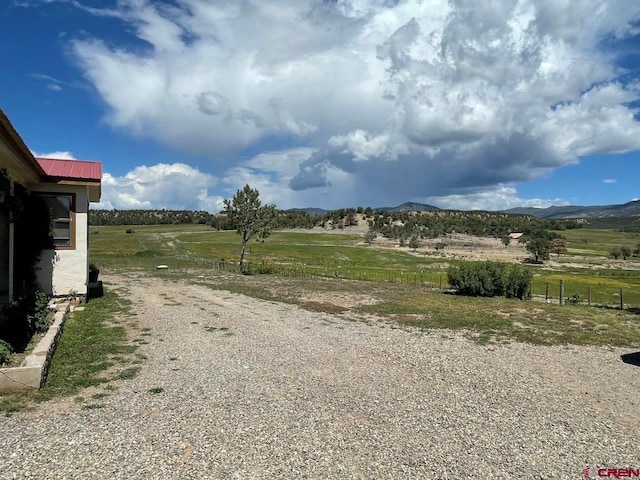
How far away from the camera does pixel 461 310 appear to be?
728 inches

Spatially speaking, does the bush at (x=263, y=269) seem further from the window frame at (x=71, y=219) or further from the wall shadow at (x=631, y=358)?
the wall shadow at (x=631, y=358)

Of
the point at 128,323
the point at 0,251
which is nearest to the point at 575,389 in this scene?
the point at 128,323

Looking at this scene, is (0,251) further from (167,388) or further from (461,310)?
(461,310)

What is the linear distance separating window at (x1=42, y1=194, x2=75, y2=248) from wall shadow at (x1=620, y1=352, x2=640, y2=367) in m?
16.9

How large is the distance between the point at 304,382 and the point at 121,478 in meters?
3.89

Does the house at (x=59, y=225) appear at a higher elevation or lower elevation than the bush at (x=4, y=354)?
higher

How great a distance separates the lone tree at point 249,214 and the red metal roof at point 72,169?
24849 mm

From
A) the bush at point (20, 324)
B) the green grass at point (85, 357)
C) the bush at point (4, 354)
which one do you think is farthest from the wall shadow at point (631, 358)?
the bush at point (20, 324)

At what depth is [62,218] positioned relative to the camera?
1496 cm

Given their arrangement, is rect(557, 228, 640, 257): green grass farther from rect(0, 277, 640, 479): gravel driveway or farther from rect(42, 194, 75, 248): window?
rect(42, 194, 75, 248): window

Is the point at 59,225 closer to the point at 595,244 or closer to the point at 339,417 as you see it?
the point at 339,417

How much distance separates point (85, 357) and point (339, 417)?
18.6 ft

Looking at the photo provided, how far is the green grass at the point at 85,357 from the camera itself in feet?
22.3

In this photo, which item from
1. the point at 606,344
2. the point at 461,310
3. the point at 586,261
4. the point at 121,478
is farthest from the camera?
the point at 586,261
